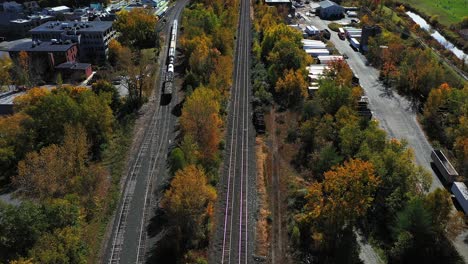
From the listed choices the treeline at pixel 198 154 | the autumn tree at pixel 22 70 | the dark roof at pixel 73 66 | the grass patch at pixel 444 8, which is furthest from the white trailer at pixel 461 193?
the grass patch at pixel 444 8

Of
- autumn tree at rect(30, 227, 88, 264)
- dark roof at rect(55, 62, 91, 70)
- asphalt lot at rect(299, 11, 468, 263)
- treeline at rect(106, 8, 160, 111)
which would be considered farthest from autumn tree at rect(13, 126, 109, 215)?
asphalt lot at rect(299, 11, 468, 263)

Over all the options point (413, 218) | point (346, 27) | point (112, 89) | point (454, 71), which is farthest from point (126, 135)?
point (346, 27)

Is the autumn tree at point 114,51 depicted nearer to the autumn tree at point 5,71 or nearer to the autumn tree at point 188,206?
the autumn tree at point 5,71

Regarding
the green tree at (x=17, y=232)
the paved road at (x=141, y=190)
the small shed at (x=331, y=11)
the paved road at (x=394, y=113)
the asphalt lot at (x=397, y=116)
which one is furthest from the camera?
the small shed at (x=331, y=11)

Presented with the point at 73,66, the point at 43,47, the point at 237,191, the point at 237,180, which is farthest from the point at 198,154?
the point at 43,47

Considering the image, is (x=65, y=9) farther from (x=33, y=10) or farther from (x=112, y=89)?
(x=112, y=89)

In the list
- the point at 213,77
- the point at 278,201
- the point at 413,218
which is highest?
the point at 213,77

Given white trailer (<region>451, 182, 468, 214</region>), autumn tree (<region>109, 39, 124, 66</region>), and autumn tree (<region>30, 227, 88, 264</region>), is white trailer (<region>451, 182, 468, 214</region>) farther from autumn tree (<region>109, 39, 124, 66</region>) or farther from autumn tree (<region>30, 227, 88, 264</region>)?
autumn tree (<region>109, 39, 124, 66</region>)
